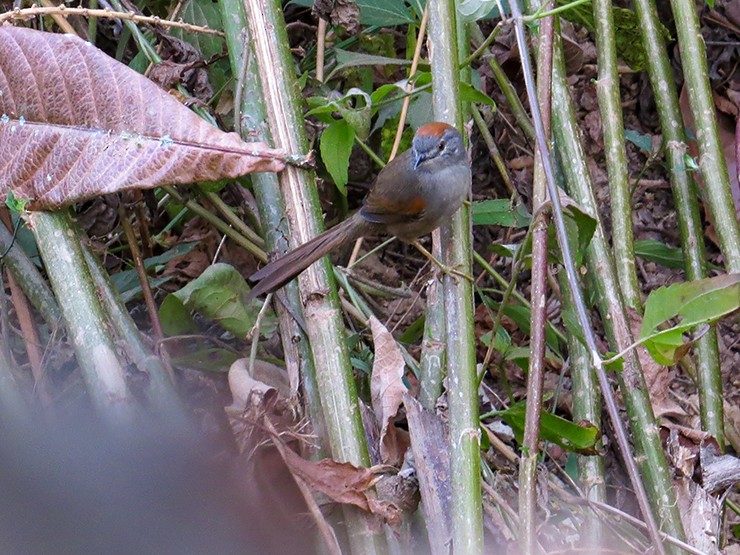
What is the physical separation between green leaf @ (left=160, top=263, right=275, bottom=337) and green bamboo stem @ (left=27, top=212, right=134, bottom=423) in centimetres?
49

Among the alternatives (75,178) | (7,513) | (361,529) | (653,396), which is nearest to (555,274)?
(653,396)

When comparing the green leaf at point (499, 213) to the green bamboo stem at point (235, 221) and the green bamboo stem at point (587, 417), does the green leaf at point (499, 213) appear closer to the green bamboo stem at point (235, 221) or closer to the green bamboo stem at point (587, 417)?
the green bamboo stem at point (587, 417)

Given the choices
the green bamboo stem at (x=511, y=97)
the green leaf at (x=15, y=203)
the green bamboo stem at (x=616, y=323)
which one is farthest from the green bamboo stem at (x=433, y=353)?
the green bamboo stem at (x=511, y=97)

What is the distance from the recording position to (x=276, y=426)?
204 centimetres

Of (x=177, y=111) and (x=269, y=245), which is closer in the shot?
(x=177, y=111)

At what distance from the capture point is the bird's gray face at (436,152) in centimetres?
267

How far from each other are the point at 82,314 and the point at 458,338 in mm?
888

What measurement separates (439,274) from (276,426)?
1.81 ft

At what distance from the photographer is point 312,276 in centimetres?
207

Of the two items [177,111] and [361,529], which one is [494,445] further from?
[177,111]

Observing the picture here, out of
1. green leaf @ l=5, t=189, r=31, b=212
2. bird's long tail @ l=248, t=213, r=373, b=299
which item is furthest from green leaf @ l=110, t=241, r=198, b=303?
bird's long tail @ l=248, t=213, r=373, b=299

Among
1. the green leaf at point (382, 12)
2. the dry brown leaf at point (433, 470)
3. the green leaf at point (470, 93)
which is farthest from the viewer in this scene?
the green leaf at point (382, 12)

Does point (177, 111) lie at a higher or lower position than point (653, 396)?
higher

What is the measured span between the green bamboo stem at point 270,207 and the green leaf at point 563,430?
0.47 meters
